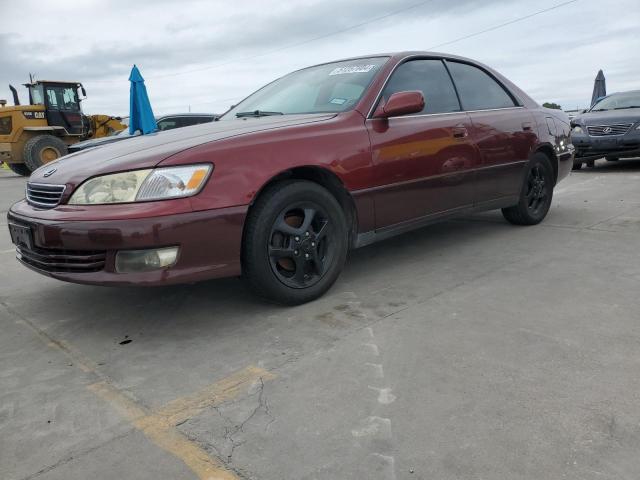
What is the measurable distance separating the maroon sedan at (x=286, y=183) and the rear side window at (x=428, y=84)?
11 millimetres

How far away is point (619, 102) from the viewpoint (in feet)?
32.6

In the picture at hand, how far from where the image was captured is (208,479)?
1.70m

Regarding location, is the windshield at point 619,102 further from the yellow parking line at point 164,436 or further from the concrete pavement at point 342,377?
the yellow parking line at point 164,436

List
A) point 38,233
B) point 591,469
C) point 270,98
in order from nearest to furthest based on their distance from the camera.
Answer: point 591,469, point 38,233, point 270,98

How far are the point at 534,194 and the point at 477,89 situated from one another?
3.91 feet

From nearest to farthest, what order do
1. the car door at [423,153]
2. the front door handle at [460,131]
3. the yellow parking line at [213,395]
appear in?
the yellow parking line at [213,395] → the car door at [423,153] → the front door handle at [460,131]

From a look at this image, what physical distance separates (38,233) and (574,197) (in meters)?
5.89

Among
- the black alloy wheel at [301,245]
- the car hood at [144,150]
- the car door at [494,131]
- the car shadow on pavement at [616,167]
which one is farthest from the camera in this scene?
the car shadow on pavement at [616,167]

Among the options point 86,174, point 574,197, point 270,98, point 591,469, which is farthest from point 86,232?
point 574,197

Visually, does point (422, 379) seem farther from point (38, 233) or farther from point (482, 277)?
point (38, 233)

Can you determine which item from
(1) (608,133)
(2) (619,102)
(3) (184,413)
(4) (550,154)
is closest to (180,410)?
(3) (184,413)

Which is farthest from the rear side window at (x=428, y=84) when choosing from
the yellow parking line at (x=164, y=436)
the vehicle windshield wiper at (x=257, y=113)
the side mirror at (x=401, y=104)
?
the yellow parking line at (x=164, y=436)

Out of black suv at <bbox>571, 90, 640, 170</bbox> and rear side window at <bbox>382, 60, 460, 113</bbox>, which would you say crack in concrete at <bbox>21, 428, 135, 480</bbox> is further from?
black suv at <bbox>571, 90, 640, 170</bbox>

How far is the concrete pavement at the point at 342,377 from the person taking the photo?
1.79 m
